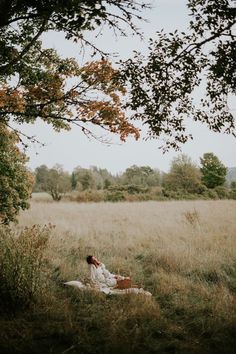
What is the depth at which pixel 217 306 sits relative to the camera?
571 centimetres

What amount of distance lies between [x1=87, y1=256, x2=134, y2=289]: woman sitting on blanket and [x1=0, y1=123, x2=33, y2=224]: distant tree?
149 inches

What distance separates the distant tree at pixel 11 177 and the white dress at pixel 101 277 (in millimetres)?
3838

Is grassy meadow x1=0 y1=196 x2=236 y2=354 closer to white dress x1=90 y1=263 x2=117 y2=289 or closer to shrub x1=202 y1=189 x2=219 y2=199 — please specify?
white dress x1=90 y1=263 x2=117 y2=289

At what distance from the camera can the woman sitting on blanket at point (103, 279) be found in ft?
23.1

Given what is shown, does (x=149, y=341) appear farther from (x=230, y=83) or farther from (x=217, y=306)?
(x=230, y=83)

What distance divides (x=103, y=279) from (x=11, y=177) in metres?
4.48

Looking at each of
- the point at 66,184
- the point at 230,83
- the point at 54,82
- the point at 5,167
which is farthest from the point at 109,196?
the point at 230,83

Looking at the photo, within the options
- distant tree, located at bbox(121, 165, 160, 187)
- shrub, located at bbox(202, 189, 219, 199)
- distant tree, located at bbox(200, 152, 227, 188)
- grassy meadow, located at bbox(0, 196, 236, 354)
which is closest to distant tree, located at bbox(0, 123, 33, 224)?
grassy meadow, located at bbox(0, 196, 236, 354)

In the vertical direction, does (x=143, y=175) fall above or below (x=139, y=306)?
above

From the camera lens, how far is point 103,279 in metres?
7.40

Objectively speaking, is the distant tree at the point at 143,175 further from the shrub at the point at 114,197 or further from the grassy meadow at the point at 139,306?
the grassy meadow at the point at 139,306

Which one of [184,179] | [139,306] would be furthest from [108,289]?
[184,179]

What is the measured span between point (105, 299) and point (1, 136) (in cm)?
510

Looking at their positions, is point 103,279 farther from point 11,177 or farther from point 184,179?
point 184,179
